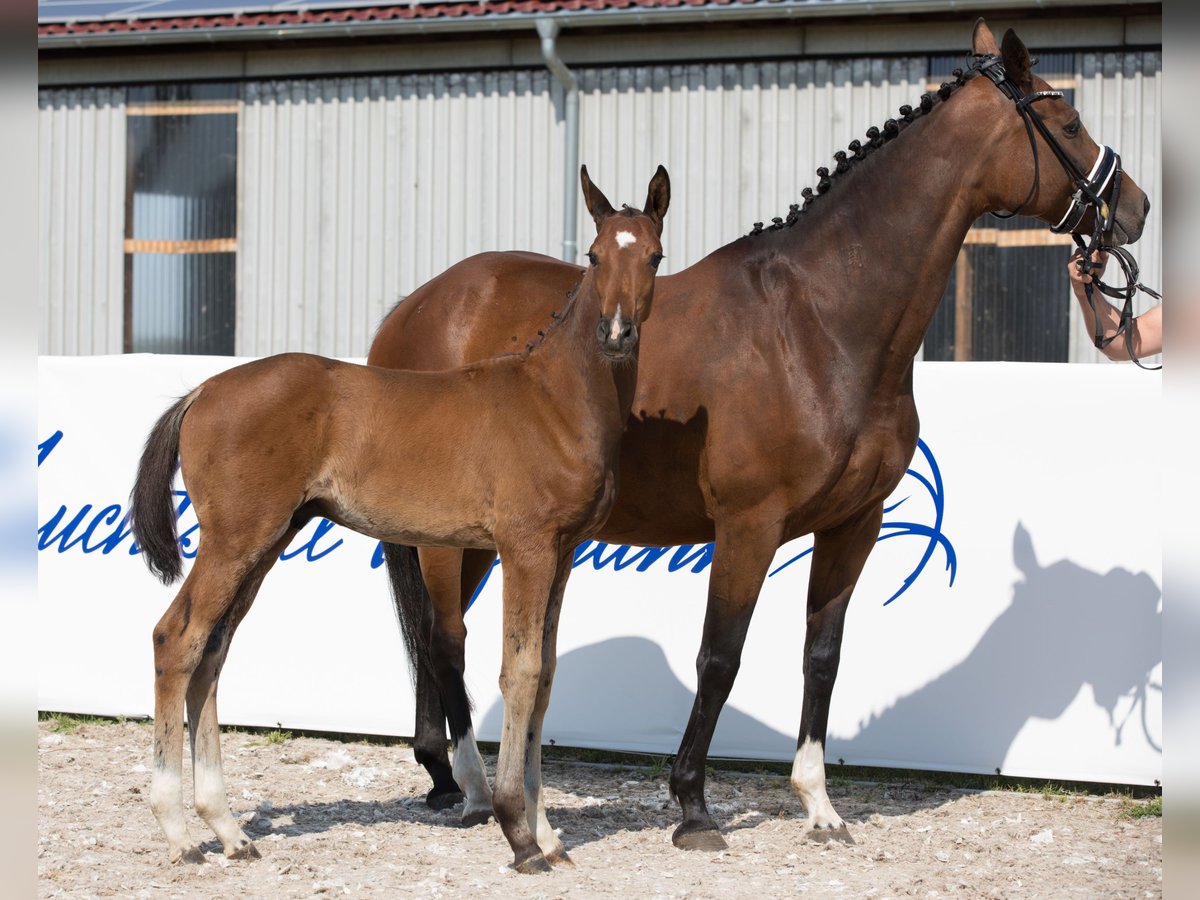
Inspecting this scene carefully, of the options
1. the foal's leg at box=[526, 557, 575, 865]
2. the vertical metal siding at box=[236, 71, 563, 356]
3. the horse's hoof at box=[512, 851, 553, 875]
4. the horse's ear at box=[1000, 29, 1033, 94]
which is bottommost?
the horse's hoof at box=[512, 851, 553, 875]

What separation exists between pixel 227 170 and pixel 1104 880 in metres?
9.29

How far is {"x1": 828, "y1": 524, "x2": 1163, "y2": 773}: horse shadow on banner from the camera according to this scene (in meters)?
5.26

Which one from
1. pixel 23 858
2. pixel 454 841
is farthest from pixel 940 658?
pixel 23 858

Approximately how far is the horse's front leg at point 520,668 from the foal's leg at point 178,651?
868 millimetres

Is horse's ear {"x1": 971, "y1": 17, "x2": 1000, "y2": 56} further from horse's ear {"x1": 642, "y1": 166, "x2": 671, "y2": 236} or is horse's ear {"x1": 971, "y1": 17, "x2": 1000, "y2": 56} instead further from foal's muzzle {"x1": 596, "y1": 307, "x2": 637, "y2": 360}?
foal's muzzle {"x1": 596, "y1": 307, "x2": 637, "y2": 360}

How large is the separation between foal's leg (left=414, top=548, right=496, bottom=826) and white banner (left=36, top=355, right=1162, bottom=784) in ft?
3.57

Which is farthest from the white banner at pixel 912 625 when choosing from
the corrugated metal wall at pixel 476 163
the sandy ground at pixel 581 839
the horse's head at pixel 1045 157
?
the corrugated metal wall at pixel 476 163

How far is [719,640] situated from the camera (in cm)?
438

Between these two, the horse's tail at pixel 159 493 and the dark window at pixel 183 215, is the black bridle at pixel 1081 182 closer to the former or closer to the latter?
the horse's tail at pixel 159 493

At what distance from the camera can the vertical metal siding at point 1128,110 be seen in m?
9.16

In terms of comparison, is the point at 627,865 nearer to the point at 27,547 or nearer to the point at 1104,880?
the point at 1104,880

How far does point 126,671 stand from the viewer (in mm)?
6371

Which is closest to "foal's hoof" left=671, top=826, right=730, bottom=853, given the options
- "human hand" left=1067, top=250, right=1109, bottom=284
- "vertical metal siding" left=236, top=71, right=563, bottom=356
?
"human hand" left=1067, top=250, right=1109, bottom=284

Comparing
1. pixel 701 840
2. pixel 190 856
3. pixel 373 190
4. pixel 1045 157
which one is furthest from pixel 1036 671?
pixel 373 190
